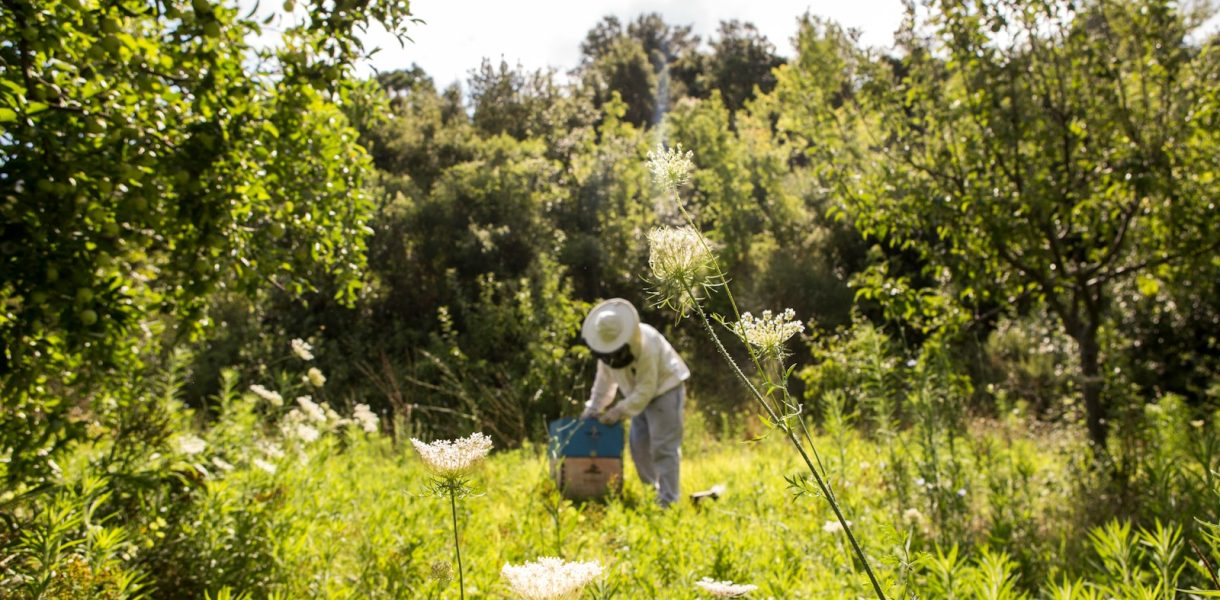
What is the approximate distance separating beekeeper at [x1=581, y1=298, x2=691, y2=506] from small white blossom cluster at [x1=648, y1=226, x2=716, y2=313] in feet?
12.5

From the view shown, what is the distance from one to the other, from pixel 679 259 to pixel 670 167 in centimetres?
20

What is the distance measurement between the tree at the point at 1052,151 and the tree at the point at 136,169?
11.6 ft

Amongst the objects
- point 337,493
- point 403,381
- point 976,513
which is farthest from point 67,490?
point 403,381

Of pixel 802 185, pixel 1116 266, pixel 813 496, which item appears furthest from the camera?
pixel 802 185

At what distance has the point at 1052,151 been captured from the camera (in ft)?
15.4

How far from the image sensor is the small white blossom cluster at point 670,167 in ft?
4.54

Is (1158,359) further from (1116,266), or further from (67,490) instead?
(67,490)

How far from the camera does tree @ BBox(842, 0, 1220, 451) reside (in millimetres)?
4512

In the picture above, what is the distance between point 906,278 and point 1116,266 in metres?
1.67

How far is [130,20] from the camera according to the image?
275cm

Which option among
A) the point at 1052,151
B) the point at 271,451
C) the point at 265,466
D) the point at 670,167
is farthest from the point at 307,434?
the point at 1052,151

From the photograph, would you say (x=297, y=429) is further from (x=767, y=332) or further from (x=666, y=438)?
(x=767, y=332)

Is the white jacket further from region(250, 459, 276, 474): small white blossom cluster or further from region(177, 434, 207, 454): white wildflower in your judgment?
region(177, 434, 207, 454): white wildflower

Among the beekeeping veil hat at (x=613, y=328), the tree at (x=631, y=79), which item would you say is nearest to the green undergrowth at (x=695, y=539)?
the beekeeping veil hat at (x=613, y=328)
